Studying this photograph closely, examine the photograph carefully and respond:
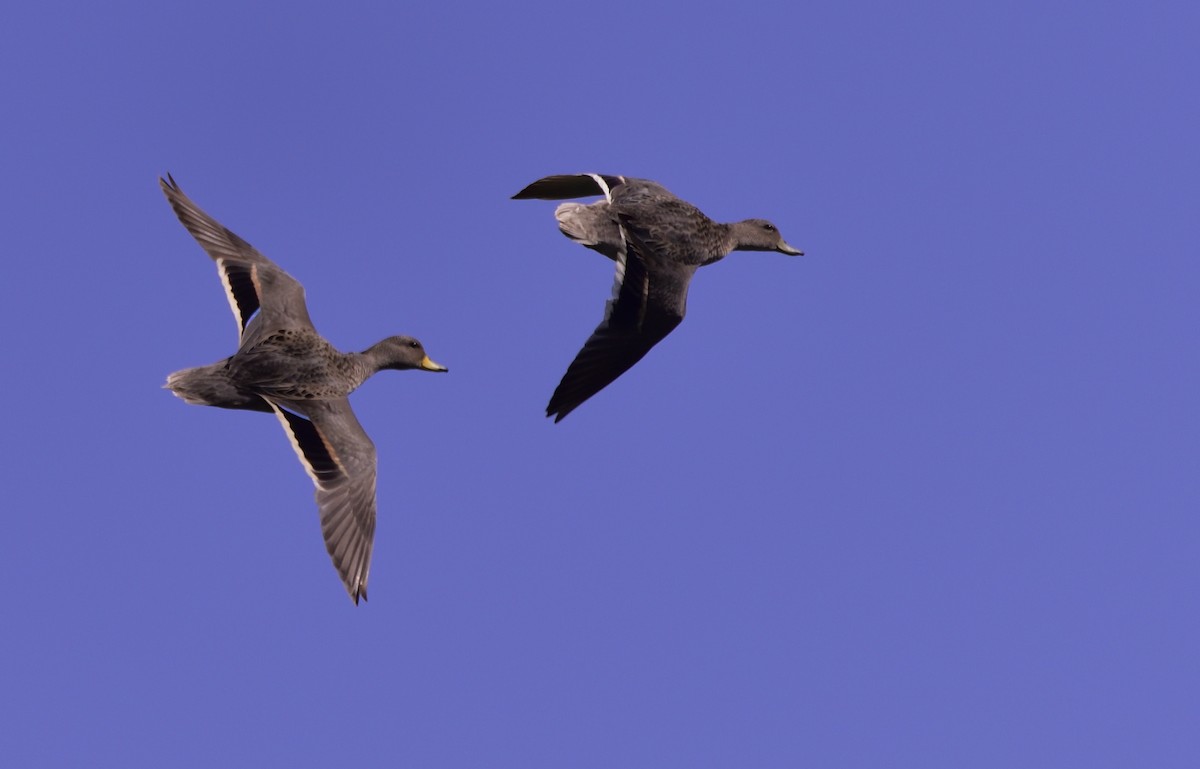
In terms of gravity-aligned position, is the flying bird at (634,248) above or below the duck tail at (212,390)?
above

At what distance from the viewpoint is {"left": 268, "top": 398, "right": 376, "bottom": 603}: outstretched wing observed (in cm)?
1329

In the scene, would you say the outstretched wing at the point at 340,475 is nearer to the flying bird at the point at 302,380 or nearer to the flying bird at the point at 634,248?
the flying bird at the point at 302,380

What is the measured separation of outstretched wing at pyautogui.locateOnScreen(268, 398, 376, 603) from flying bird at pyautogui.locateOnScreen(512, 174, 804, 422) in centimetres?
173

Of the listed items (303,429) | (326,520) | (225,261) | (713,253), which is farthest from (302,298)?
(713,253)

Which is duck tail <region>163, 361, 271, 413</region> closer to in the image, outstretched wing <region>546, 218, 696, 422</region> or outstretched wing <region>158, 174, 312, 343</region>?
outstretched wing <region>158, 174, 312, 343</region>

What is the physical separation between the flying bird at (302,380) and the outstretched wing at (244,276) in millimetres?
11

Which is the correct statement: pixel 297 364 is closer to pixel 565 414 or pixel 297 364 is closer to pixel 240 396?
pixel 240 396

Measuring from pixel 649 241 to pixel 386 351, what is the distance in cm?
289

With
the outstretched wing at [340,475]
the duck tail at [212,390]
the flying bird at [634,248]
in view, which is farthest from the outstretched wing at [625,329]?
the duck tail at [212,390]

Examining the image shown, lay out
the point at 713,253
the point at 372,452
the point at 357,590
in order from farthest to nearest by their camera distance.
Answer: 1. the point at 713,253
2. the point at 372,452
3. the point at 357,590

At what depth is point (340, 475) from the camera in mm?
13656

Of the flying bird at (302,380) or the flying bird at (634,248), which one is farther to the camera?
the flying bird at (634,248)

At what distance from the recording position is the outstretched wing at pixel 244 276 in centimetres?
1498

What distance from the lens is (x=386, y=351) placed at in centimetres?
1563
